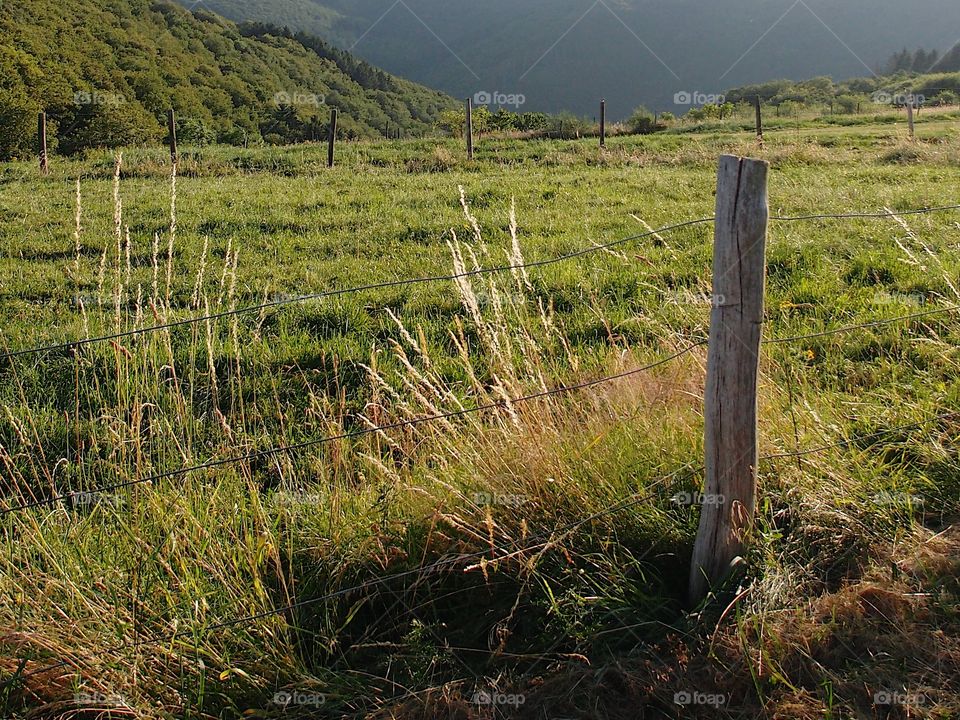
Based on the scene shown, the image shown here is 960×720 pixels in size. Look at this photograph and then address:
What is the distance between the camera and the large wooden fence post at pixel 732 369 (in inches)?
105

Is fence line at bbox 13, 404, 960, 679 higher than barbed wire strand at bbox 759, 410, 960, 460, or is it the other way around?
barbed wire strand at bbox 759, 410, 960, 460

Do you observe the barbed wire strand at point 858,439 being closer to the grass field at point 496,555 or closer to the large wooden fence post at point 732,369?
the grass field at point 496,555

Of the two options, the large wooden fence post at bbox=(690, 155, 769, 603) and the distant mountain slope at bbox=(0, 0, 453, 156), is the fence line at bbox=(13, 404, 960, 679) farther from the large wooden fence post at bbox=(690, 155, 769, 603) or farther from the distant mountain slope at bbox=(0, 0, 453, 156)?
the distant mountain slope at bbox=(0, 0, 453, 156)

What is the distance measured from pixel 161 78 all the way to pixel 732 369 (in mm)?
83200

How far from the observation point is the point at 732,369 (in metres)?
2.75

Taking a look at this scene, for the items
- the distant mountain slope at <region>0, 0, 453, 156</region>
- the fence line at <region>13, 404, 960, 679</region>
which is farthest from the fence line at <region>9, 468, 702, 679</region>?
the distant mountain slope at <region>0, 0, 453, 156</region>

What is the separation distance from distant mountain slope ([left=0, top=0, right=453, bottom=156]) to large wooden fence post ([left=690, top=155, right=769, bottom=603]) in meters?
37.3

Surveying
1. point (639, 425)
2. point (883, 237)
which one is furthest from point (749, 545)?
point (883, 237)

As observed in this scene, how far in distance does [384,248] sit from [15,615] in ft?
24.8

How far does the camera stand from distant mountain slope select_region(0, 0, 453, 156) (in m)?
50.2

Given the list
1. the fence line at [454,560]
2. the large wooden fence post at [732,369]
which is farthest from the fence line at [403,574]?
the large wooden fence post at [732,369]

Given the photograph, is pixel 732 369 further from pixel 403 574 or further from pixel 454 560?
pixel 403 574

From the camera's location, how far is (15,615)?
2.63m

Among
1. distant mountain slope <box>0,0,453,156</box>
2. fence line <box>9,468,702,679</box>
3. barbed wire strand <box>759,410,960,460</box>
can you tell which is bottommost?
fence line <box>9,468,702,679</box>
